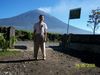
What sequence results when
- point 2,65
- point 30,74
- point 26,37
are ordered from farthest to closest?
point 26,37 → point 2,65 → point 30,74

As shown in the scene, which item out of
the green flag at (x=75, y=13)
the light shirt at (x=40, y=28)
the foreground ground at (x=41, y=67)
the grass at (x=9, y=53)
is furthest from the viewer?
the green flag at (x=75, y=13)

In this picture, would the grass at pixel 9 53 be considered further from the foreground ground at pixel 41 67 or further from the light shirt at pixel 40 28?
the light shirt at pixel 40 28

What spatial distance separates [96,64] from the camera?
13016mm

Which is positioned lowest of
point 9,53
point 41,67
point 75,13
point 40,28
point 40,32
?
point 41,67

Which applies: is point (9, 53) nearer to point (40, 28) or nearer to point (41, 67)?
point (40, 28)

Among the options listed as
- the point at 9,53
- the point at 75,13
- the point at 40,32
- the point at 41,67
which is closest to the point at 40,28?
the point at 40,32

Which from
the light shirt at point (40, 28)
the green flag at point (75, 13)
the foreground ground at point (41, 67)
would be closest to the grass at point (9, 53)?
the foreground ground at point (41, 67)

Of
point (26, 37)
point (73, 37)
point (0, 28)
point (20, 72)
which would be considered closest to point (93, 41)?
point (73, 37)

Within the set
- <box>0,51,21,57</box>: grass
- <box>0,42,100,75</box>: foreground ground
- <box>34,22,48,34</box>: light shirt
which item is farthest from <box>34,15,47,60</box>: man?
<box>0,51,21,57</box>: grass

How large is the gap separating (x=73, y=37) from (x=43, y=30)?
809cm

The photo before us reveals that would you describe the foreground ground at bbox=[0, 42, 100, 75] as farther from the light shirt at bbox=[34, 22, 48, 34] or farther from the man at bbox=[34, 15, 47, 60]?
the light shirt at bbox=[34, 22, 48, 34]

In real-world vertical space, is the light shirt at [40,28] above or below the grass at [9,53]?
above

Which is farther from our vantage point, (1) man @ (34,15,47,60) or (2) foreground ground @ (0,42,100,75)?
(1) man @ (34,15,47,60)

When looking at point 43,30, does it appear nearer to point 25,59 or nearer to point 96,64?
point 25,59
